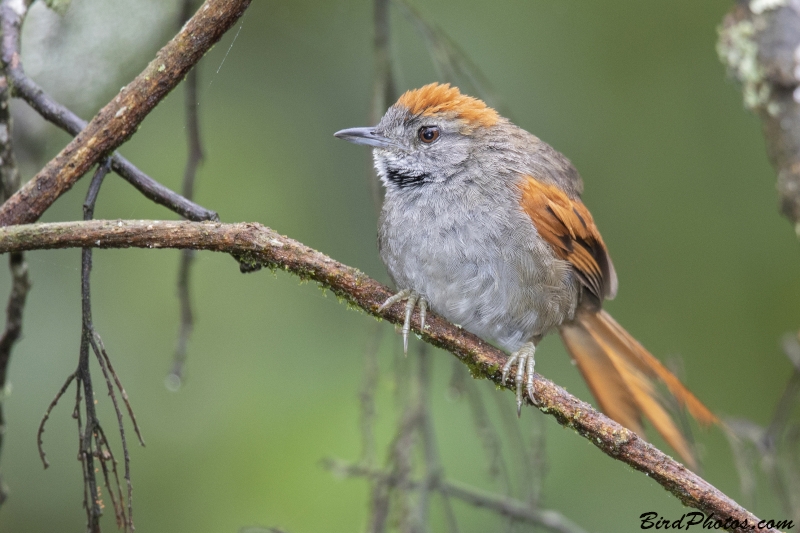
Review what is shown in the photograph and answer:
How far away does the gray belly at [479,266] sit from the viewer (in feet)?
9.74

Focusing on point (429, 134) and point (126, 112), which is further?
point (429, 134)

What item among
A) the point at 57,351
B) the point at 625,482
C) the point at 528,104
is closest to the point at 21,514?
the point at 57,351

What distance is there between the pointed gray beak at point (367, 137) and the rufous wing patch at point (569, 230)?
0.63 metres

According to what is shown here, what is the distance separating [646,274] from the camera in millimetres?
5344

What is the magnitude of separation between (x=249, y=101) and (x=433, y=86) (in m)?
2.18

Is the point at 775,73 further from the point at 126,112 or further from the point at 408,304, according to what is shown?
the point at 126,112

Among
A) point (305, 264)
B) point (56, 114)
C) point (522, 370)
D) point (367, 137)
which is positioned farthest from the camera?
point (367, 137)

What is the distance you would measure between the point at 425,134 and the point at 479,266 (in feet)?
2.51

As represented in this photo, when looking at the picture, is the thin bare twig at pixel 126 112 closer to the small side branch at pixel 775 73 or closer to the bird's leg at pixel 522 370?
the bird's leg at pixel 522 370

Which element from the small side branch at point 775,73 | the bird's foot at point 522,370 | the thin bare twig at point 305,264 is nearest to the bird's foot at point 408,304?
the thin bare twig at point 305,264

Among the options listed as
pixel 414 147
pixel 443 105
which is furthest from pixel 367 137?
pixel 443 105

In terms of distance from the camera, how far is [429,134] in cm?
344

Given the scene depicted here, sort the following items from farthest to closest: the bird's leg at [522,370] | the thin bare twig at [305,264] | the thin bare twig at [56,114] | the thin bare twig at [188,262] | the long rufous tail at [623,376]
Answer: the long rufous tail at [623,376] → the thin bare twig at [188,262] → the bird's leg at [522,370] → the thin bare twig at [56,114] → the thin bare twig at [305,264]

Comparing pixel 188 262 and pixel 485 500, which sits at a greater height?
pixel 188 262
